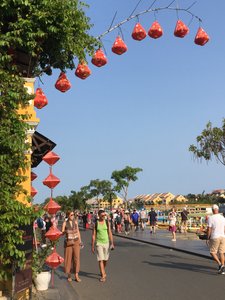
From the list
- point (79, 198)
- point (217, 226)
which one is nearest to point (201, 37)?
point (217, 226)

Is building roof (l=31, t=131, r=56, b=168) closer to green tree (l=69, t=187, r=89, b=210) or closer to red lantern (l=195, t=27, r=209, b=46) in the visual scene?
red lantern (l=195, t=27, r=209, b=46)

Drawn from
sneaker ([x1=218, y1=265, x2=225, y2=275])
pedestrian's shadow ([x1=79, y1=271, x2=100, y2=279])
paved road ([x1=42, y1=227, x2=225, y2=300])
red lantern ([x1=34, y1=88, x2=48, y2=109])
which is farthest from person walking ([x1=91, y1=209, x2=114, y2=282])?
red lantern ([x1=34, y1=88, x2=48, y2=109])

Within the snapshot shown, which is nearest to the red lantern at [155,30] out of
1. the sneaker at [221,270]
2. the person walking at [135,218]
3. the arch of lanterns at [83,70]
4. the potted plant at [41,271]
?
the arch of lanterns at [83,70]

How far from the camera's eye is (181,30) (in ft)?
30.4

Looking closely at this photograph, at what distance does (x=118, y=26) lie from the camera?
9.42m

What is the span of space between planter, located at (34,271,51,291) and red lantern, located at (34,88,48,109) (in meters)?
3.41

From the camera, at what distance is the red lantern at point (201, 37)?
30.7ft

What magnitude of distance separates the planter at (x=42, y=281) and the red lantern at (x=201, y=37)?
575 centimetres

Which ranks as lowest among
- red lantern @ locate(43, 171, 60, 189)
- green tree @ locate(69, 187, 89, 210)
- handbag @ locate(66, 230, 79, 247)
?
handbag @ locate(66, 230, 79, 247)

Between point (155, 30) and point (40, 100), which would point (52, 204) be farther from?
point (155, 30)

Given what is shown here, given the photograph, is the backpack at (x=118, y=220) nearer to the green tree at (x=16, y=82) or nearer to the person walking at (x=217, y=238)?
the person walking at (x=217, y=238)

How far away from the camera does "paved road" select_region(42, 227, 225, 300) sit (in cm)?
901

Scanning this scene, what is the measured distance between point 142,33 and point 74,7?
200 centimetres

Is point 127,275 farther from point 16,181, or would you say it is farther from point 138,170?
point 138,170
